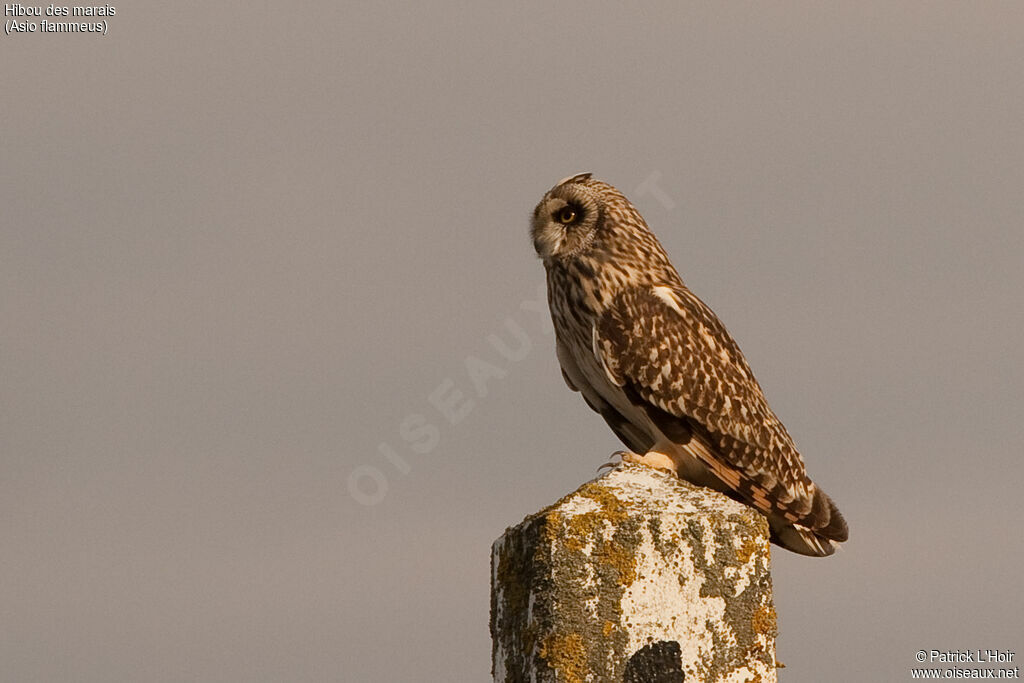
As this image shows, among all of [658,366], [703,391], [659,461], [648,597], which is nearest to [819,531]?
[659,461]

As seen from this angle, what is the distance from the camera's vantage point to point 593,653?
4270 mm

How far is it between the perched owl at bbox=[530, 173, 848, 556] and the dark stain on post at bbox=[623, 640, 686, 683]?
10.8ft

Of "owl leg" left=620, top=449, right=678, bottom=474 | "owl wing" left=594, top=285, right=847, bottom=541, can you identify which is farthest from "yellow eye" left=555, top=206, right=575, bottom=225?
"owl leg" left=620, top=449, right=678, bottom=474

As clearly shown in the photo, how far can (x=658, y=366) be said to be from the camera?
8.44 meters

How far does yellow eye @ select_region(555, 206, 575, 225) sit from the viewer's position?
30.4 ft

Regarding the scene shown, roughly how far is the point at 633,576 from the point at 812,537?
11.8 feet

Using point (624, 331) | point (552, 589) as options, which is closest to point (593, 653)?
point (552, 589)

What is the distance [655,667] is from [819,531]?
11.7ft

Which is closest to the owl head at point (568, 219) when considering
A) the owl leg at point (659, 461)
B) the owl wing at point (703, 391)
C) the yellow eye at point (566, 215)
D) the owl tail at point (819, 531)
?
the yellow eye at point (566, 215)

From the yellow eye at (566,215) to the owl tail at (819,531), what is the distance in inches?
100

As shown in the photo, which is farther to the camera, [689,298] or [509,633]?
[689,298]

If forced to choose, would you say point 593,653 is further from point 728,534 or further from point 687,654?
point 728,534

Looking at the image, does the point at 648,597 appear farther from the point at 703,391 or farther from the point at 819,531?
the point at 703,391

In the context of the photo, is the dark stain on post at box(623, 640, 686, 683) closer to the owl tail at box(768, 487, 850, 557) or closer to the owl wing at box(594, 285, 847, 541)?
the owl tail at box(768, 487, 850, 557)
